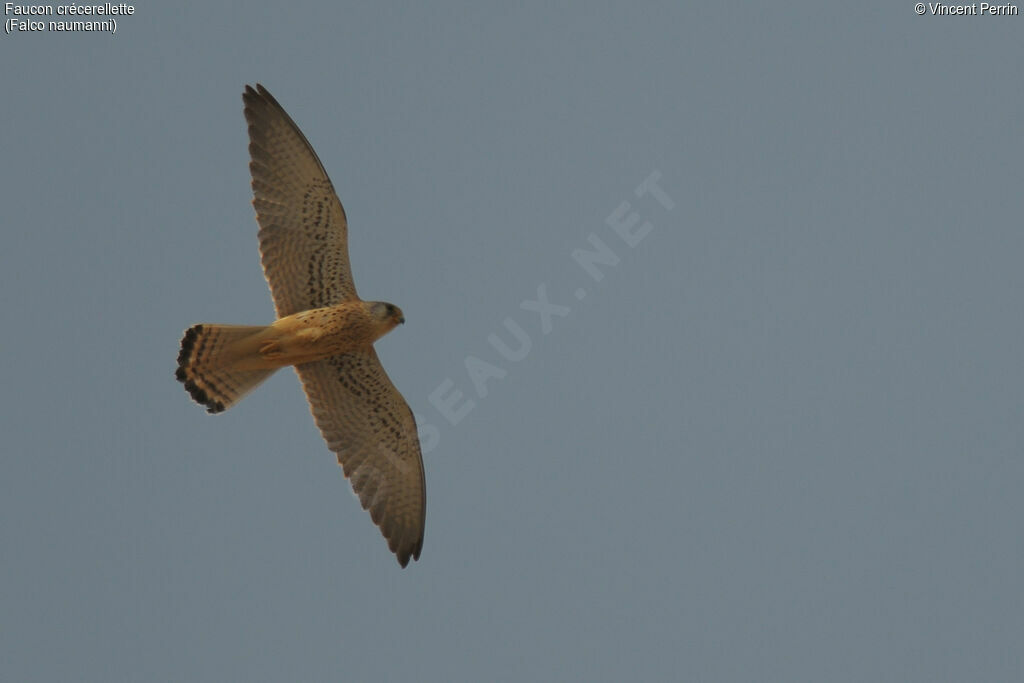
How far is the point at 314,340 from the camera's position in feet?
41.6

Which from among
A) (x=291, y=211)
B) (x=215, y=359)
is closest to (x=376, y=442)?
(x=215, y=359)

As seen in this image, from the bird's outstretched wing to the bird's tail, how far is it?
1.70 feet

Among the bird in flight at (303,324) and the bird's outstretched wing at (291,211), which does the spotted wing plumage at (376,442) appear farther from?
the bird's outstretched wing at (291,211)

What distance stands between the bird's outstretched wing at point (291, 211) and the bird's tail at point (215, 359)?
52cm

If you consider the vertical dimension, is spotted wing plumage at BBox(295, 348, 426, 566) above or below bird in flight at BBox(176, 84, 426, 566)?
below

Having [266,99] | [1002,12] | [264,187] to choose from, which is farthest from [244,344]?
[1002,12]

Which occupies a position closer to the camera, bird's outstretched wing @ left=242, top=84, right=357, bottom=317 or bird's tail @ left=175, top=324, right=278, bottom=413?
bird's tail @ left=175, top=324, right=278, bottom=413

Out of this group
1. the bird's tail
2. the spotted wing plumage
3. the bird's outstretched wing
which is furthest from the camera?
the spotted wing plumage

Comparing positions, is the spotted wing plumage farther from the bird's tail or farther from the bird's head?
the bird's tail

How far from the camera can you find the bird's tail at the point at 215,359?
41.1 feet

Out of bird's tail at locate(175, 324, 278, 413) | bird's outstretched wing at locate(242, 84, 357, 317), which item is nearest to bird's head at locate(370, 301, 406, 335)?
bird's outstretched wing at locate(242, 84, 357, 317)

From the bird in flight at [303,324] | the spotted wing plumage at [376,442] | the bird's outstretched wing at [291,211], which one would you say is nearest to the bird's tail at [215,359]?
the bird in flight at [303,324]

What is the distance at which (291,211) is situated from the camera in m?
12.9

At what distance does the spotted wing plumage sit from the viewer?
43.7 feet
